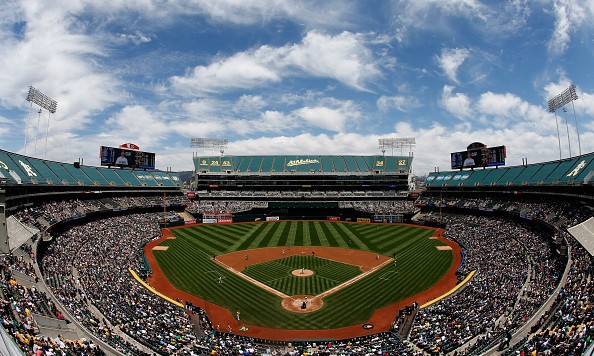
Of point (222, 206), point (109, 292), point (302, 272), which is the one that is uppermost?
point (222, 206)

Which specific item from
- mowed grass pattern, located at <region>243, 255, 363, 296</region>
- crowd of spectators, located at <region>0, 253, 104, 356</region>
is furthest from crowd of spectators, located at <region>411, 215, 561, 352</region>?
crowd of spectators, located at <region>0, 253, 104, 356</region>

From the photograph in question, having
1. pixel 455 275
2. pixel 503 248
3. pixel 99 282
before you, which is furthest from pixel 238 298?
pixel 503 248

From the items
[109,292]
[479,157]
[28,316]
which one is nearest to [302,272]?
[109,292]

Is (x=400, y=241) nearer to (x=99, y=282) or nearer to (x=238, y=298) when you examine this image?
(x=238, y=298)

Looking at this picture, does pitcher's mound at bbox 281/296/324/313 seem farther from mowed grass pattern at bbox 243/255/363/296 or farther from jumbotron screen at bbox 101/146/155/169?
jumbotron screen at bbox 101/146/155/169

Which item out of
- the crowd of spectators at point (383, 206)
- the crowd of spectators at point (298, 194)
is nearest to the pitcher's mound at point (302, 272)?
the crowd of spectators at point (383, 206)

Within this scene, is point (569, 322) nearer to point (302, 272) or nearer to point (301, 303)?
point (301, 303)

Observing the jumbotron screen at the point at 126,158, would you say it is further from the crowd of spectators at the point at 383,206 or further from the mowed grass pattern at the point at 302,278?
the mowed grass pattern at the point at 302,278
